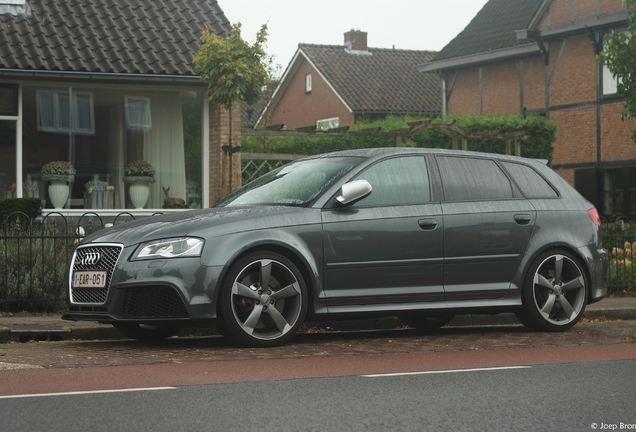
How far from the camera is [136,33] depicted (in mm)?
20172

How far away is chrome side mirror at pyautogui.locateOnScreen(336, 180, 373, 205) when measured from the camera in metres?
9.49

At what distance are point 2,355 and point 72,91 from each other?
1112cm

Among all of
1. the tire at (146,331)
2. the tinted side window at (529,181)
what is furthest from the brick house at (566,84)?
the tire at (146,331)

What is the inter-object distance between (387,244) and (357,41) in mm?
44810

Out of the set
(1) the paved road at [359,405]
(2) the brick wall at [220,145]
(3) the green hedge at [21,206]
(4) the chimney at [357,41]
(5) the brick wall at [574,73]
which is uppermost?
(4) the chimney at [357,41]

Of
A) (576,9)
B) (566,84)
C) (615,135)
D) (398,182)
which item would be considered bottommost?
(398,182)

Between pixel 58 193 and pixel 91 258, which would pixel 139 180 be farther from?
pixel 91 258

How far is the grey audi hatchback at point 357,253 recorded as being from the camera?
353 inches

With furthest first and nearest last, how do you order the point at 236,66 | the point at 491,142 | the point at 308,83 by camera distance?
1. the point at 308,83
2. the point at 491,142
3. the point at 236,66

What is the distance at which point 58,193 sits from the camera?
62.4 ft

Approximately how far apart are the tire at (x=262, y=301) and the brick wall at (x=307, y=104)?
38.2 meters

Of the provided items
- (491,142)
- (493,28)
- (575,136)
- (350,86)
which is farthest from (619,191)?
(350,86)

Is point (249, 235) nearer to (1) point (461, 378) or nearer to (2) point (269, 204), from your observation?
(2) point (269, 204)

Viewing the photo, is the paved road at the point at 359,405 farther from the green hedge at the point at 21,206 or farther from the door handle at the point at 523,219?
the green hedge at the point at 21,206
